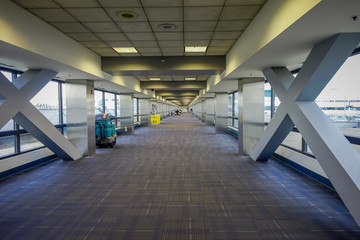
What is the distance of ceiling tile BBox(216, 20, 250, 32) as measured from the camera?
4.43 metres

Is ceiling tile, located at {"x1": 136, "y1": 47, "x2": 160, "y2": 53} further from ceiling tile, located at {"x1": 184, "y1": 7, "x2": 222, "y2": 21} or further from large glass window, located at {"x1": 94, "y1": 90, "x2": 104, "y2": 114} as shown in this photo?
large glass window, located at {"x1": 94, "y1": 90, "x2": 104, "y2": 114}

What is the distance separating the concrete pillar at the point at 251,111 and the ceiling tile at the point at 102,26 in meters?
4.44

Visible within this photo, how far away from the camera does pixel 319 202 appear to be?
145 inches

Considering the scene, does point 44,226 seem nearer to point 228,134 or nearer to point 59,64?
point 59,64

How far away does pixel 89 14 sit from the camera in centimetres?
402

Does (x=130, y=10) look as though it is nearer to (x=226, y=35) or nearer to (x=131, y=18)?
(x=131, y=18)

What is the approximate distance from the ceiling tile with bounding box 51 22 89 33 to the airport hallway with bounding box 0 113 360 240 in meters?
3.38

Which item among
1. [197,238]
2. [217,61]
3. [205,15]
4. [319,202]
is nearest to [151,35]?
[205,15]

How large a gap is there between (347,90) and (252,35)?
2.58 m

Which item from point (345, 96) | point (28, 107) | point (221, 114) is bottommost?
point (221, 114)

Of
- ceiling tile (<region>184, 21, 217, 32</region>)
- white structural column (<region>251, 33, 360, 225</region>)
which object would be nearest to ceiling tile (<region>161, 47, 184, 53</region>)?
ceiling tile (<region>184, 21, 217, 32</region>)

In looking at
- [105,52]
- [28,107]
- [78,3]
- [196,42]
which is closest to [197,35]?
[196,42]

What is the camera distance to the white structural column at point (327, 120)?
9.42 feet

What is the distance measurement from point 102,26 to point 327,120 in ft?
15.3
